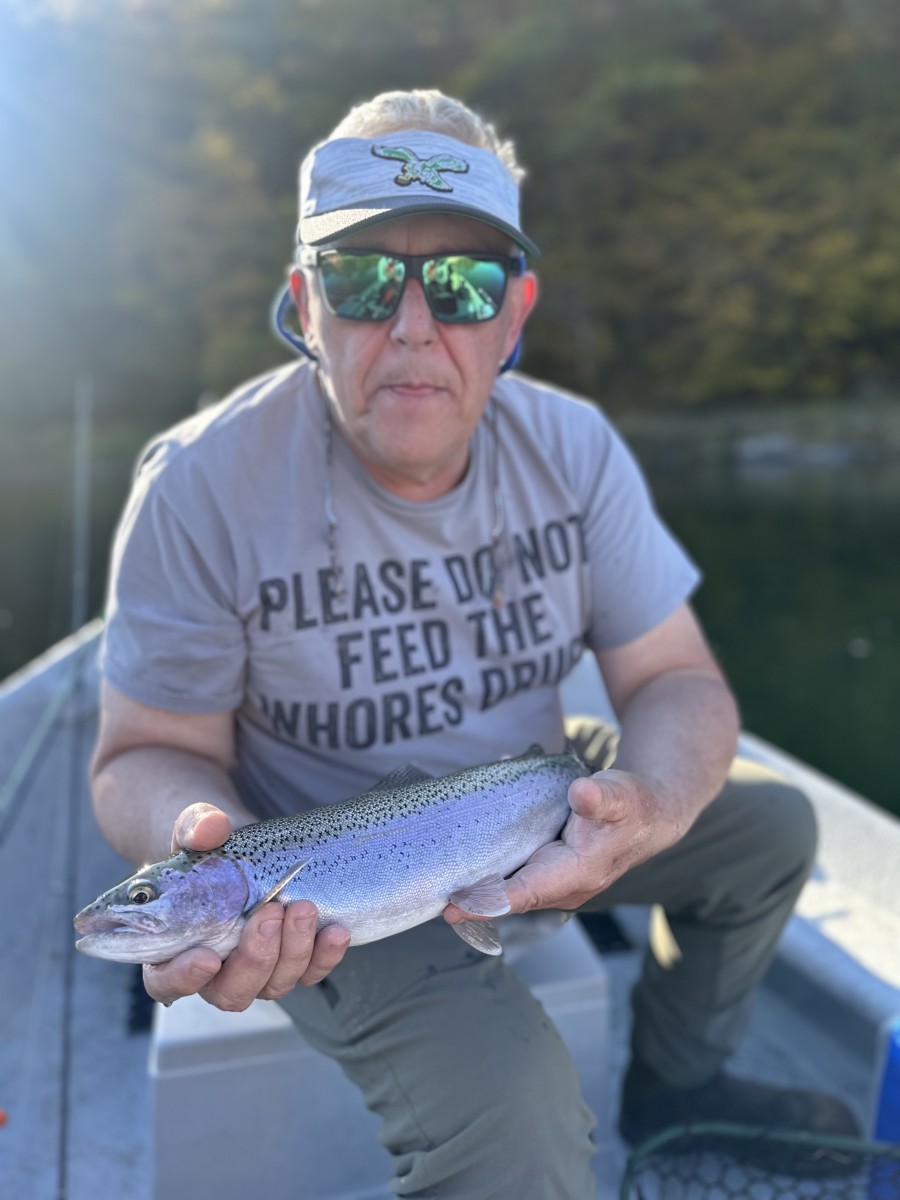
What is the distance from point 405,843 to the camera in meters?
1.77

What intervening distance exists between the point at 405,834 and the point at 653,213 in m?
33.9

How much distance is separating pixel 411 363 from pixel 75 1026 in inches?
89.0

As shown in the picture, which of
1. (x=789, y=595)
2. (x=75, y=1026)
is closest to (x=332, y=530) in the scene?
(x=75, y=1026)

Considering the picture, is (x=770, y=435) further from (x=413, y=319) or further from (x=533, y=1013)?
(x=533, y=1013)

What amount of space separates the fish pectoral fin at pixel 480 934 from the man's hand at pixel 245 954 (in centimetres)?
20

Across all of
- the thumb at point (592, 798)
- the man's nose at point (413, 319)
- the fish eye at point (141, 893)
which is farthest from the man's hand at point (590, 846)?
the man's nose at point (413, 319)

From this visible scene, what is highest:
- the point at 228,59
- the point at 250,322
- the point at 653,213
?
the point at 228,59

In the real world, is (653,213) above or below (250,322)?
above

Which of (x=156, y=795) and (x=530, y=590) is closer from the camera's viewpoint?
(x=156, y=795)

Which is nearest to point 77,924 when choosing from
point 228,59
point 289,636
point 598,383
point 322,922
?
point 322,922

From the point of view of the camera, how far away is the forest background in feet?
102

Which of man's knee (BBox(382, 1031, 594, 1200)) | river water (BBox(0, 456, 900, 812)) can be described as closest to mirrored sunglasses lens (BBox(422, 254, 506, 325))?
man's knee (BBox(382, 1031, 594, 1200))

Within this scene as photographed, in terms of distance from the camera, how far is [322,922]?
1661 millimetres

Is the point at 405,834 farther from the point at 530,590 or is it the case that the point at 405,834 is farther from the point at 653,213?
the point at 653,213
